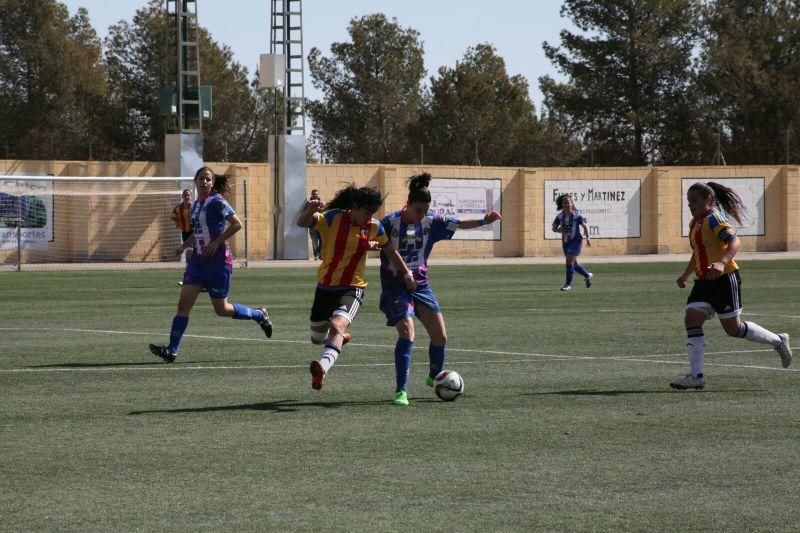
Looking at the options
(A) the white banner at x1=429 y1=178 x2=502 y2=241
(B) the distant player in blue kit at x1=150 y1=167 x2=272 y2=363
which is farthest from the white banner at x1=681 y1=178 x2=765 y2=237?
(B) the distant player in blue kit at x1=150 y1=167 x2=272 y2=363

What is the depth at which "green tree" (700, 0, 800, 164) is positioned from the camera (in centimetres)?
7369

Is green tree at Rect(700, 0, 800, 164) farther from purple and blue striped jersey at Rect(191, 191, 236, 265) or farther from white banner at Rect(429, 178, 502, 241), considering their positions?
purple and blue striped jersey at Rect(191, 191, 236, 265)

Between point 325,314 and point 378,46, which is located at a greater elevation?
point 378,46

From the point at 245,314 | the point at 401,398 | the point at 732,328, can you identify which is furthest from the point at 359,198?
the point at 245,314

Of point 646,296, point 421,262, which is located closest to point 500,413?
point 421,262

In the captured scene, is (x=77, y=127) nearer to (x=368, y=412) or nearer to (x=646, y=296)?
(x=646, y=296)

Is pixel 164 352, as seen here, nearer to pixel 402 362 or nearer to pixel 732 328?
pixel 402 362

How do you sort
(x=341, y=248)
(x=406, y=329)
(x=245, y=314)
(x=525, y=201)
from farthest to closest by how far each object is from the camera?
(x=525, y=201) < (x=245, y=314) < (x=341, y=248) < (x=406, y=329)

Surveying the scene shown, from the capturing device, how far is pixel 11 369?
12.2m

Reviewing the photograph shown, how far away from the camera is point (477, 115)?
74.6 metres

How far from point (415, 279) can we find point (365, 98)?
228 feet

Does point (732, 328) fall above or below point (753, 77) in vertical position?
below

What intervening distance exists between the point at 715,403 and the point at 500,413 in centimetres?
173

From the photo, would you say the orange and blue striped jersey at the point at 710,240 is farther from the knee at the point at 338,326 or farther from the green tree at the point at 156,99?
the green tree at the point at 156,99
